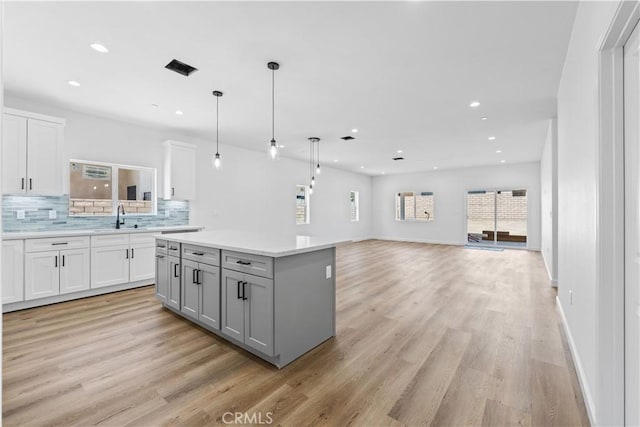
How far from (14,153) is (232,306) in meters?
3.70

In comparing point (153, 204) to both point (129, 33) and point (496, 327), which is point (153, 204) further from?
point (496, 327)

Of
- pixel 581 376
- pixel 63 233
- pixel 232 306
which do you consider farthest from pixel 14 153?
pixel 581 376

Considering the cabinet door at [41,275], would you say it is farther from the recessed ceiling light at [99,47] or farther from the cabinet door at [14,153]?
the recessed ceiling light at [99,47]

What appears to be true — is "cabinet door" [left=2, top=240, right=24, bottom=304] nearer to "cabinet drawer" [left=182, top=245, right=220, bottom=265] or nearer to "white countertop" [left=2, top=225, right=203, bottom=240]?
"white countertop" [left=2, top=225, right=203, bottom=240]

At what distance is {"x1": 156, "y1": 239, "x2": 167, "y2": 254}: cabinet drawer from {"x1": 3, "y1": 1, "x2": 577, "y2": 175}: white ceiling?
192cm

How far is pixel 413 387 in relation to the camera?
216 cm

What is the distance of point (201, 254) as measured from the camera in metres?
3.02

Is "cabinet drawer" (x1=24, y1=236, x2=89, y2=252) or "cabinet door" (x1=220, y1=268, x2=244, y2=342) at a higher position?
"cabinet drawer" (x1=24, y1=236, x2=89, y2=252)

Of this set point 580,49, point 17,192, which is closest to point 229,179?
point 17,192

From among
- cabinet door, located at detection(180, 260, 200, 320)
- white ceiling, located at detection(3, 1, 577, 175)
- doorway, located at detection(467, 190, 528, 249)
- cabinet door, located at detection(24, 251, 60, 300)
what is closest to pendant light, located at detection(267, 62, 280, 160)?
white ceiling, located at detection(3, 1, 577, 175)

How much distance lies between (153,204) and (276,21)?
4273 millimetres

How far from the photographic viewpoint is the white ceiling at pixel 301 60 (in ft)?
7.86

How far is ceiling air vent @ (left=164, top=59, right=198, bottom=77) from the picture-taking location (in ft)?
10.3

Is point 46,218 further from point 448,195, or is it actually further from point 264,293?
point 448,195
